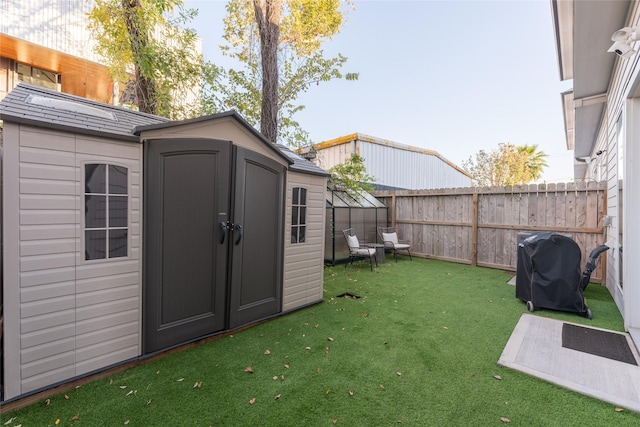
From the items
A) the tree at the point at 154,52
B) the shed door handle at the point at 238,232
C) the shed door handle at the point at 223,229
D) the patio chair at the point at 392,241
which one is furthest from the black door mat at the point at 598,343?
the tree at the point at 154,52

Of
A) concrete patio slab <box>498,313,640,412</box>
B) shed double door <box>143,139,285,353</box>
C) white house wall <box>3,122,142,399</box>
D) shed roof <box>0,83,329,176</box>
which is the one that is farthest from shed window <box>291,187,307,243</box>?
concrete patio slab <box>498,313,640,412</box>

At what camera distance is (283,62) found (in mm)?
7145

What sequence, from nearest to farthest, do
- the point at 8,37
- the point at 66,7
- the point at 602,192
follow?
the point at 602,192 → the point at 8,37 → the point at 66,7

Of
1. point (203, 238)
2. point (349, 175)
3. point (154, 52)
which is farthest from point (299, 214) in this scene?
point (154, 52)

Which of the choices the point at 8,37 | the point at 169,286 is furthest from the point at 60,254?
the point at 8,37

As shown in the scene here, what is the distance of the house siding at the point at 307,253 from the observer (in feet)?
12.0

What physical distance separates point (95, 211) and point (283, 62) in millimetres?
6330

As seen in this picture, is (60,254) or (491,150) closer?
(60,254)

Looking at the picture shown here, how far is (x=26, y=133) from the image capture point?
1.91 metres

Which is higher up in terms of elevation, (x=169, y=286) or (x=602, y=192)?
(x=602, y=192)

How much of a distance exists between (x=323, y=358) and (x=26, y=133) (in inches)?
113

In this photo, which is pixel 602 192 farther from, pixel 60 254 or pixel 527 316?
pixel 60 254

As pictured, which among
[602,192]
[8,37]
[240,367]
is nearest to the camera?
[240,367]

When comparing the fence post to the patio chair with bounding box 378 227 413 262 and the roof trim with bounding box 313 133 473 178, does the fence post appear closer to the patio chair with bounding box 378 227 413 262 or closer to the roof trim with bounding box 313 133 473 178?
the patio chair with bounding box 378 227 413 262
